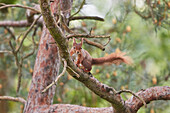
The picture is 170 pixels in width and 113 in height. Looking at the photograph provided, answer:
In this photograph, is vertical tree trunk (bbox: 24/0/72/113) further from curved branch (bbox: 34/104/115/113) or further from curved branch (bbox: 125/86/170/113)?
curved branch (bbox: 125/86/170/113)

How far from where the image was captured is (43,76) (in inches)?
76.3

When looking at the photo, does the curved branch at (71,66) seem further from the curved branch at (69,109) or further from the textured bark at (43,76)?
the textured bark at (43,76)

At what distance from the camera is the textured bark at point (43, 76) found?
1901 millimetres

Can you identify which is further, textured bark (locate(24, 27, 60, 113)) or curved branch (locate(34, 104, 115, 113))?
textured bark (locate(24, 27, 60, 113))

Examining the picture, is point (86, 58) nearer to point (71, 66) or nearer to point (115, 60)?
point (115, 60)

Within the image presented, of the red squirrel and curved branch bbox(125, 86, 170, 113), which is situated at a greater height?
the red squirrel

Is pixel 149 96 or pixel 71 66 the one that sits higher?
pixel 71 66

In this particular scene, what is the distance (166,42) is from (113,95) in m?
4.92

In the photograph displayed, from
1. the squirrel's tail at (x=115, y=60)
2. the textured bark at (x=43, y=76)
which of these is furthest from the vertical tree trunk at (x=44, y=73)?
the squirrel's tail at (x=115, y=60)

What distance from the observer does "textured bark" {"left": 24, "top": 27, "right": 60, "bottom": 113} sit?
6.24 feet

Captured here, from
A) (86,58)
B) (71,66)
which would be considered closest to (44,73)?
(86,58)

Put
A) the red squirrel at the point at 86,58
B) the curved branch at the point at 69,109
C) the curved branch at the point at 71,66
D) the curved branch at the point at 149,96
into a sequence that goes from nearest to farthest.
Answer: the curved branch at the point at 71,66 → the curved branch at the point at 149,96 → the curved branch at the point at 69,109 → the red squirrel at the point at 86,58

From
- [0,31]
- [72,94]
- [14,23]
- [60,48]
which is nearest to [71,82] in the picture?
[72,94]

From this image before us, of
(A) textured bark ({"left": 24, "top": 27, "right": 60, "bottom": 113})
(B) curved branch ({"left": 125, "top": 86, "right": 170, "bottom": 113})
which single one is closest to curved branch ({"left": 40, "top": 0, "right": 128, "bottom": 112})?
(B) curved branch ({"left": 125, "top": 86, "right": 170, "bottom": 113})
